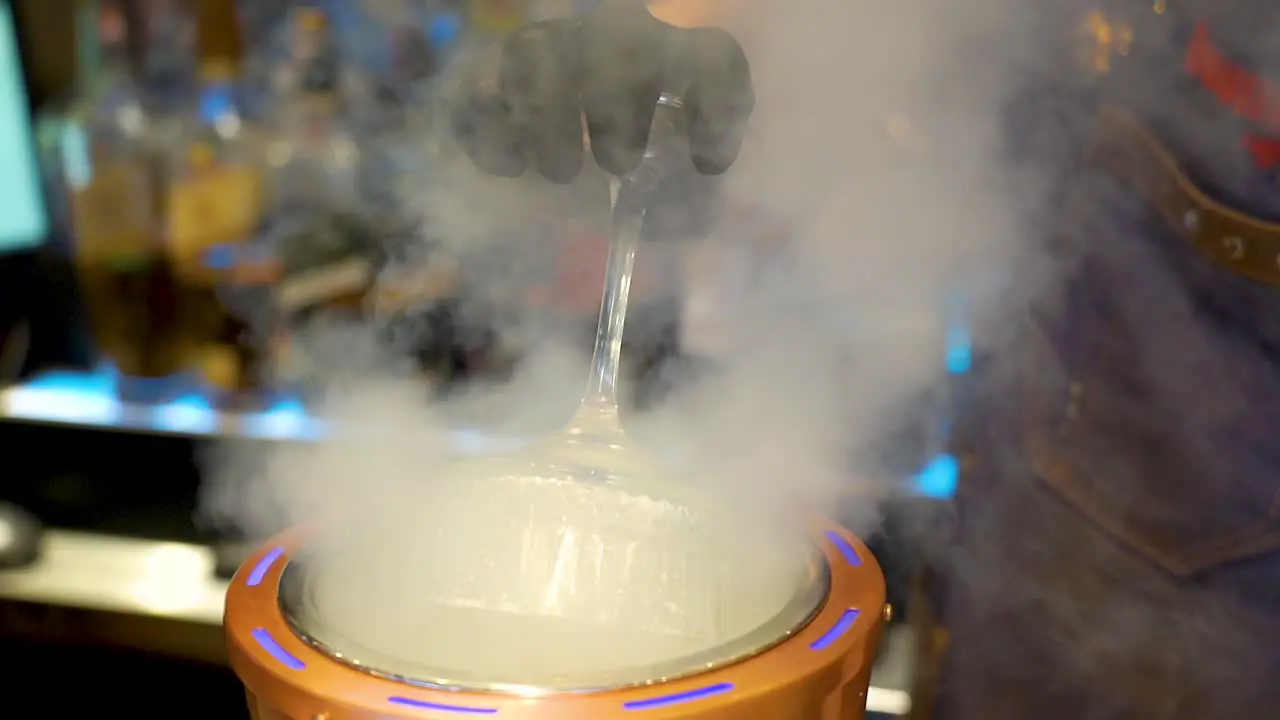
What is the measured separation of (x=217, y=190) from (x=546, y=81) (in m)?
0.75

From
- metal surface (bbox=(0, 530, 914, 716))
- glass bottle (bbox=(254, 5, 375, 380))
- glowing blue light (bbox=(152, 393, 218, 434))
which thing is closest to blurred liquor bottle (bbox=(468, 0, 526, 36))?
glass bottle (bbox=(254, 5, 375, 380))

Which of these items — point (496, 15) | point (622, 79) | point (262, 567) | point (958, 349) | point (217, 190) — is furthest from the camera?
point (217, 190)

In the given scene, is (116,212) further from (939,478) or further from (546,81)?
(939,478)

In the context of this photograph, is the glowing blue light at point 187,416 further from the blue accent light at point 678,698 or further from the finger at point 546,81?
the blue accent light at point 678,698

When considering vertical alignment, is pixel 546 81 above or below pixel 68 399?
above

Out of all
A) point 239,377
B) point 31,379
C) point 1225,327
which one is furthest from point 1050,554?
point 31,379

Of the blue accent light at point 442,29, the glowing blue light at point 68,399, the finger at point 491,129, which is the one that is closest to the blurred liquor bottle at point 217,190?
the glowing blue light at point 68,399

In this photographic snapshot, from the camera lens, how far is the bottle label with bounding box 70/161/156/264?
122 cm

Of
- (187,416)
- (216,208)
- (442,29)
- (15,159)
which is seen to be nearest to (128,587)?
(187,416)

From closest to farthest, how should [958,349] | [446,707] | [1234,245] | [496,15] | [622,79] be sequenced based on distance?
1. [446,707]
2. [622,79]
3. [1234,245]
4. [958,349]
5. [496,15]

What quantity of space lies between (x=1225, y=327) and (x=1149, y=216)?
4.0 inches

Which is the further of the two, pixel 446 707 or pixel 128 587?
pixel 128 587

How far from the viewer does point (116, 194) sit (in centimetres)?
123

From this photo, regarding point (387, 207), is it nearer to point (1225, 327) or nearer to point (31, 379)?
point (31, 379)
